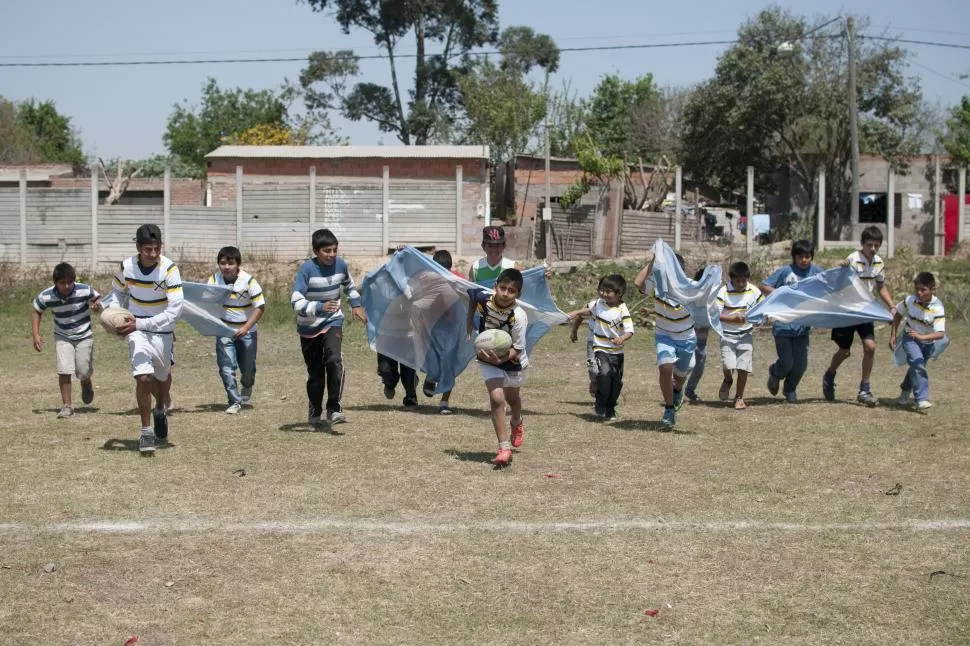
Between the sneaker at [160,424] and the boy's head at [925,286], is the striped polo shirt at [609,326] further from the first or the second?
the sneaker at [160,424]

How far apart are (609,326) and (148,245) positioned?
455 cm

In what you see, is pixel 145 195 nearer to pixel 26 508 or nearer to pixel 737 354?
pixel 737 354

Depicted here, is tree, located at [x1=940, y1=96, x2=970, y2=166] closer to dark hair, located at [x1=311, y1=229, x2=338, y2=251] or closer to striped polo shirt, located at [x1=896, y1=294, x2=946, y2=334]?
striped polo shirt, located at [x1=896, y1=294, x2=946, y2=334]

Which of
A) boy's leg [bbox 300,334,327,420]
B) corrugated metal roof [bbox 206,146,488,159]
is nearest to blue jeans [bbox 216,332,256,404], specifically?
boy's leg [bbox 300,334,327,420]

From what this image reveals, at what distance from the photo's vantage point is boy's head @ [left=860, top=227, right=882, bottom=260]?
40.8ft

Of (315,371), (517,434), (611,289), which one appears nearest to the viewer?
(517,434)

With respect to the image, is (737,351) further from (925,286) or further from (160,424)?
(160,424)

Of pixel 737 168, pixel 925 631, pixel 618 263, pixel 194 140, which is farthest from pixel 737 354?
pixel 194 140

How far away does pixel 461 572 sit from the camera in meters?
6.29

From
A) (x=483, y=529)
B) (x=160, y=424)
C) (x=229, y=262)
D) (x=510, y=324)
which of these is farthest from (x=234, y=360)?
(x=483, y=529)

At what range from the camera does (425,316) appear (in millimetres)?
11766

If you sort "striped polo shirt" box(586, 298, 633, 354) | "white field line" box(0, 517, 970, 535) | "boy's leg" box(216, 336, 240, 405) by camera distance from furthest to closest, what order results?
"boy's leg" box(216, 336, 240, 405) → "striped polo shirt" box(586, 298, 633, 354) → "white field line" box(0, 517, 970, 535)

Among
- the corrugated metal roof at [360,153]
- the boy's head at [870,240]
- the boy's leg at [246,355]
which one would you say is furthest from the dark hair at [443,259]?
the corrugated metal roof at [360,153]

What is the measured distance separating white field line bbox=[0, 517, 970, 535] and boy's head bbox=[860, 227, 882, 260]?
5.61m
